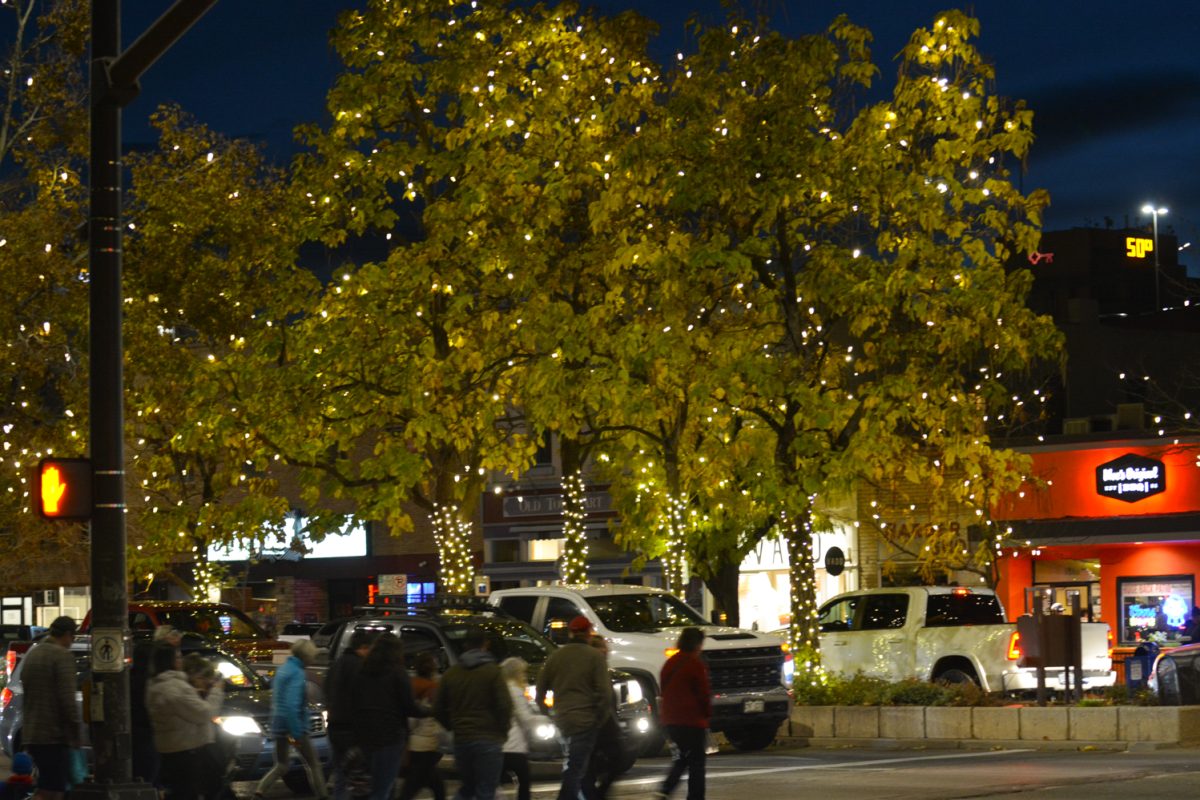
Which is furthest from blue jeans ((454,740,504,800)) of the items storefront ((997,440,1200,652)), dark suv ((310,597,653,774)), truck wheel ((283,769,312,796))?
storefront ((997,440,1200,652))

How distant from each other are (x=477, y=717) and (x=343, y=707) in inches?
39.4

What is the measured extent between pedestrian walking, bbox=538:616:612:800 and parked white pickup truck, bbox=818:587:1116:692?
13.1 meters

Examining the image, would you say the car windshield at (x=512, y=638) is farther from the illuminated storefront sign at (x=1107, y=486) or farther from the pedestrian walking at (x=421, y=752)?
the illuminated storefront sign at (x=1107, y=486)

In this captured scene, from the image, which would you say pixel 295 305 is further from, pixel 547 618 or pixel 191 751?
pixel 191 751

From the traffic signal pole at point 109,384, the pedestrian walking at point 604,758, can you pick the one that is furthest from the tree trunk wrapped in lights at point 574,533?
the traffic signal pole at point 109,384

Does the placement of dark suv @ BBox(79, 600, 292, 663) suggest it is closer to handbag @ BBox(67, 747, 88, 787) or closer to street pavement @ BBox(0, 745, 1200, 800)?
street pavement @ BBox(0, 745, 1200, 800)

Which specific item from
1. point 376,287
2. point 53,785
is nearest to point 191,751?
point 53,785

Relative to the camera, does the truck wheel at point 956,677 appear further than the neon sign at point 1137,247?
No

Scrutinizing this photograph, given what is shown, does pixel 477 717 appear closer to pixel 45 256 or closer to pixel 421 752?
pixel 421 752

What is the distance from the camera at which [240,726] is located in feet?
60.9

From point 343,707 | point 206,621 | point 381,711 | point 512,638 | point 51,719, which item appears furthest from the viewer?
point 206,621

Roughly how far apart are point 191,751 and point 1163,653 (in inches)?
521

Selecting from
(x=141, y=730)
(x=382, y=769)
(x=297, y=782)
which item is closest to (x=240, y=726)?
(x=297, y=782)

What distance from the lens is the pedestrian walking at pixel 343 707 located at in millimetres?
13695
